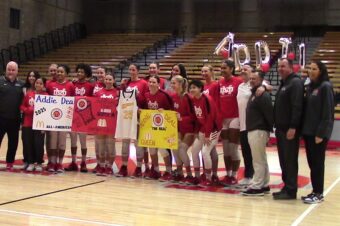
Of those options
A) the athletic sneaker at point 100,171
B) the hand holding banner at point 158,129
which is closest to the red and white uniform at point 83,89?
the hand holding banner at point 158,129

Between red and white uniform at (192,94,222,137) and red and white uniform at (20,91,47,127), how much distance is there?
2579mm

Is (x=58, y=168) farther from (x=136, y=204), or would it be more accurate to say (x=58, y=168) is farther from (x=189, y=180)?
(x=136, y=204)

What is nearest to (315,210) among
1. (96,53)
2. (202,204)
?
(202,204)

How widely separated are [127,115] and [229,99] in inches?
62.1

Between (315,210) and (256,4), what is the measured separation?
17639 millimetres

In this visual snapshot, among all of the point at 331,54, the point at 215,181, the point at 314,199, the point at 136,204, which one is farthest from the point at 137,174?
the point at 331,54

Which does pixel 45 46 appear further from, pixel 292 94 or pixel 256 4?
pixel 292 94

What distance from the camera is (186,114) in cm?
657

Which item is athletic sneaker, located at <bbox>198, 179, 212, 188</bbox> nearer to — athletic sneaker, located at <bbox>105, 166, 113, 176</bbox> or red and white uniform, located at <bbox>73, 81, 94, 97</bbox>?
athletic sneaker, located at <bbox>105, 166, 113, 176</bbox>

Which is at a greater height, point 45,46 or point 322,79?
point 45,46

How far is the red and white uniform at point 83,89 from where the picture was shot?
7.47m

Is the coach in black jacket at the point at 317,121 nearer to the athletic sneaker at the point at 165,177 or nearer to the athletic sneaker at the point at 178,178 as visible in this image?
the athletic sneaker at the point at 178,178

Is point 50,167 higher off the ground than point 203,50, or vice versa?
point 203,50

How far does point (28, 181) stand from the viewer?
21.1 ft
